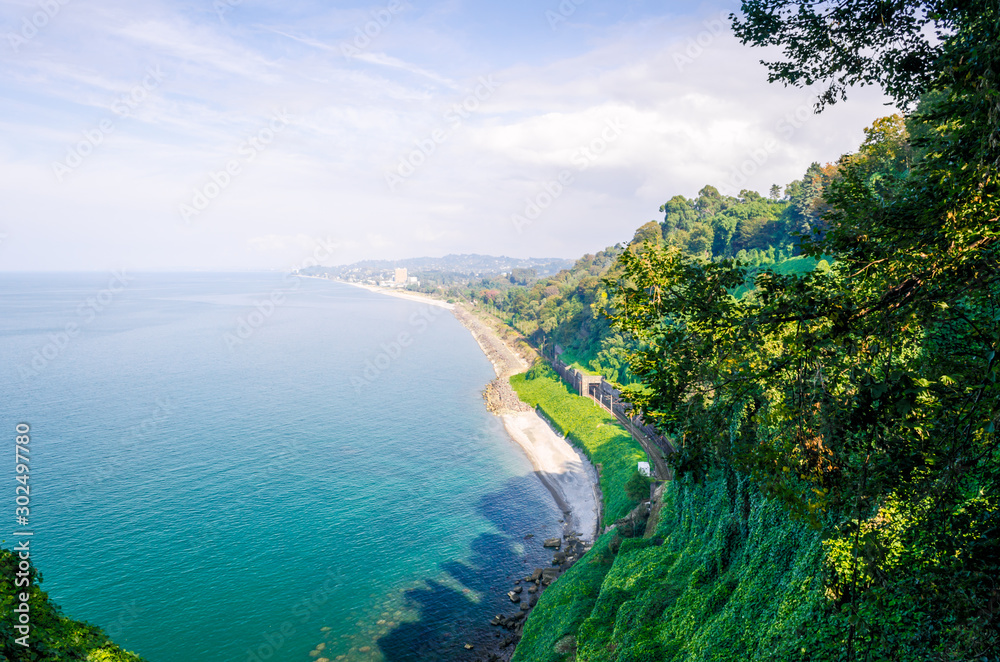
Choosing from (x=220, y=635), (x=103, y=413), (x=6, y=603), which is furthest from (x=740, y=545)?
(x=103, y=413)

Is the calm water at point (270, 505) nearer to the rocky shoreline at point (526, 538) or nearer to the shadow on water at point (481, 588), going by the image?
the shadow on water at point (481, 588)

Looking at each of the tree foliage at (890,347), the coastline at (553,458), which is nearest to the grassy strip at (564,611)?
the coastline at (553,458)

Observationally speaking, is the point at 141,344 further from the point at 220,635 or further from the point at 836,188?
the point at 836,188

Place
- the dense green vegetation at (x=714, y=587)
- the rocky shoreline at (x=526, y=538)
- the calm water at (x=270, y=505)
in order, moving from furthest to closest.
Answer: the calm water at (x=270, y=505)
the rocky shoreline at (x=526, y=538)
the dense green vegetation at (x=714, y=587)

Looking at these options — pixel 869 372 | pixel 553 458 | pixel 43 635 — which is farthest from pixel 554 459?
pixel 869 372

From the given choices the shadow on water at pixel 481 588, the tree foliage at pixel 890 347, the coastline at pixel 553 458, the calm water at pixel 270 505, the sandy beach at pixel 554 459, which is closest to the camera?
the tree foliage at pixel 890 347

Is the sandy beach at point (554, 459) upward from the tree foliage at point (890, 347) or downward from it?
downward
